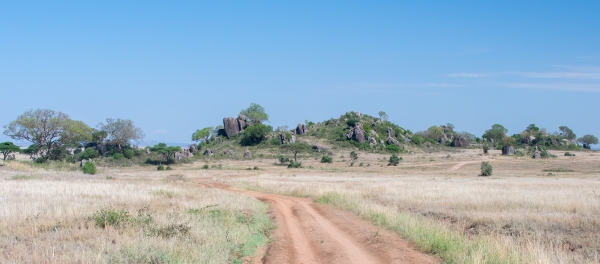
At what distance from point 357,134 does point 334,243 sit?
9655 centimetres

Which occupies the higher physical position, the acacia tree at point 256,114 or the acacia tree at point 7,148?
the acacia tree at point 256,114

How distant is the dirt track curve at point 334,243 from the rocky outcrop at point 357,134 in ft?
293

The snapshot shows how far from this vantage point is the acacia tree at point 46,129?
72938mm

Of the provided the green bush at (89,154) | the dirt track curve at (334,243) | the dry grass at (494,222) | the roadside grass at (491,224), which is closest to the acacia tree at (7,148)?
the green bush at (89,154)

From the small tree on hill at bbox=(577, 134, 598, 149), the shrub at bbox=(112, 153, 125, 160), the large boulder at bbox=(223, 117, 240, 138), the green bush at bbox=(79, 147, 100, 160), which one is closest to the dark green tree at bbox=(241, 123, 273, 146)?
the large boulder at bbox=(223, 117, 240, 138)

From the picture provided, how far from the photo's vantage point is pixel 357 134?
109812 millimetres

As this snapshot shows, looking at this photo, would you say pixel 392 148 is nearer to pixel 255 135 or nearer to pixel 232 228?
pixel 255 135

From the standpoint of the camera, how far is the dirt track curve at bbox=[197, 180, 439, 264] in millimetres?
11938

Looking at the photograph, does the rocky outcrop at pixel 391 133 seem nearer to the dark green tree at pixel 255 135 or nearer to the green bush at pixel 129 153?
the dark green tree at pixel 255 135

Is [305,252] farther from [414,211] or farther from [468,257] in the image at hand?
[414,211]

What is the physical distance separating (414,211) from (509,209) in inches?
149

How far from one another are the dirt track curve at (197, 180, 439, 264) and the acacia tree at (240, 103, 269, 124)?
11262cm

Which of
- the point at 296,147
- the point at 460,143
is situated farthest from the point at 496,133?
the point at 296,147

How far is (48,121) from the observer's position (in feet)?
243
